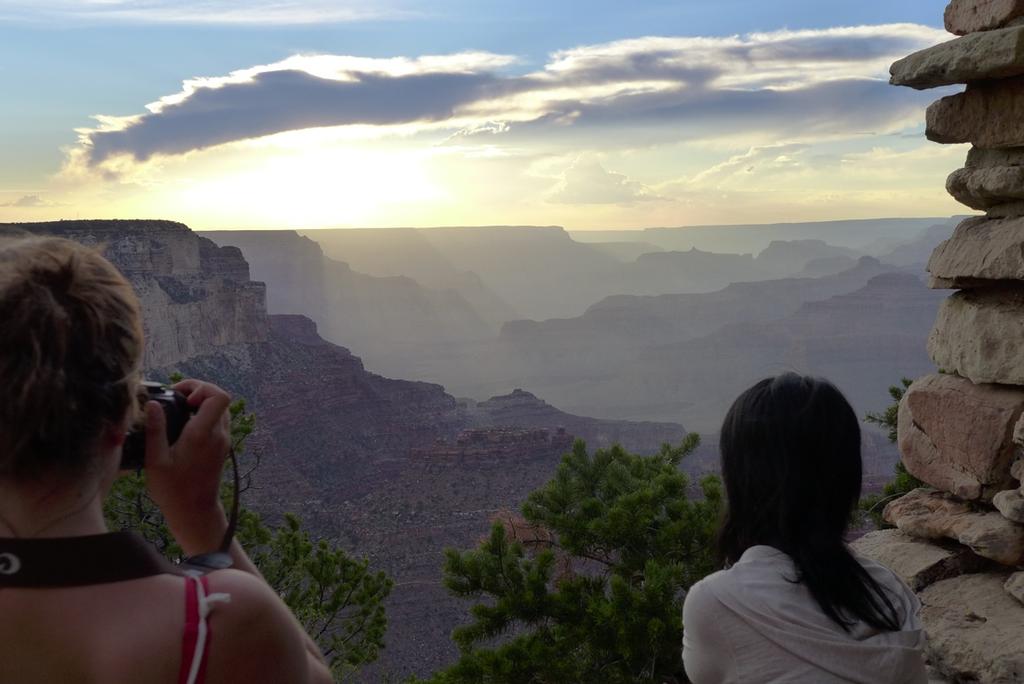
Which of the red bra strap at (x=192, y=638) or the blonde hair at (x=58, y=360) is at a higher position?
the blonde hair at (x=58, y=360)

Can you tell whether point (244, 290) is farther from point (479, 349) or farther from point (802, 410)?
point (479, 349)

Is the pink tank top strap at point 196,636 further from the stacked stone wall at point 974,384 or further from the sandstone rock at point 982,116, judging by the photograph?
the sandstone rock at point 982,116

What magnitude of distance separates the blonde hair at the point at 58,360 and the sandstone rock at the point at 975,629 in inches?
134

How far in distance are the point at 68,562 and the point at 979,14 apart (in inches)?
169

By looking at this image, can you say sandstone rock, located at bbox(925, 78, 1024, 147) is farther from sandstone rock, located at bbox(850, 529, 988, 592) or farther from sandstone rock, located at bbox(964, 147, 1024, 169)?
sandstone rock, located at bbox(850, 529, 988, 592)

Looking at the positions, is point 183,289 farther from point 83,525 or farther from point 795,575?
point 83,525

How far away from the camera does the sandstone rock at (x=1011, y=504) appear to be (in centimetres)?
390

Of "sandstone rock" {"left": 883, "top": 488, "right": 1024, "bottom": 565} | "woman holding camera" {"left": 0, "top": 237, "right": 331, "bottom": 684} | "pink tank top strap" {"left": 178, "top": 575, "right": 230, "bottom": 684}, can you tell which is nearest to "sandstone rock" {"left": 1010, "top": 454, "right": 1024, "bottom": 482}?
"sandstone rock" {"left": 883, "top": 488, "right": 1024, "bottom": 565}

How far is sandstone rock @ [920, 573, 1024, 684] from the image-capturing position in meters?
3.63

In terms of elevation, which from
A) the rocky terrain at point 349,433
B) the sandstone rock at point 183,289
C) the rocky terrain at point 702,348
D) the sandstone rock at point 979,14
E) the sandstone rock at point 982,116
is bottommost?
the rocky terrain at point 702,348

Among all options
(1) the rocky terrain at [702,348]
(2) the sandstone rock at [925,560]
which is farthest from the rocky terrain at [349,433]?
(1) the rocky terrain at [702,348]

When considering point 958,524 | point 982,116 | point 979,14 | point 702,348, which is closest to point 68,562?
point 958,524

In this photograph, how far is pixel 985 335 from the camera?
13.8 feet

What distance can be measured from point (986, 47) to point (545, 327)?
114 m
